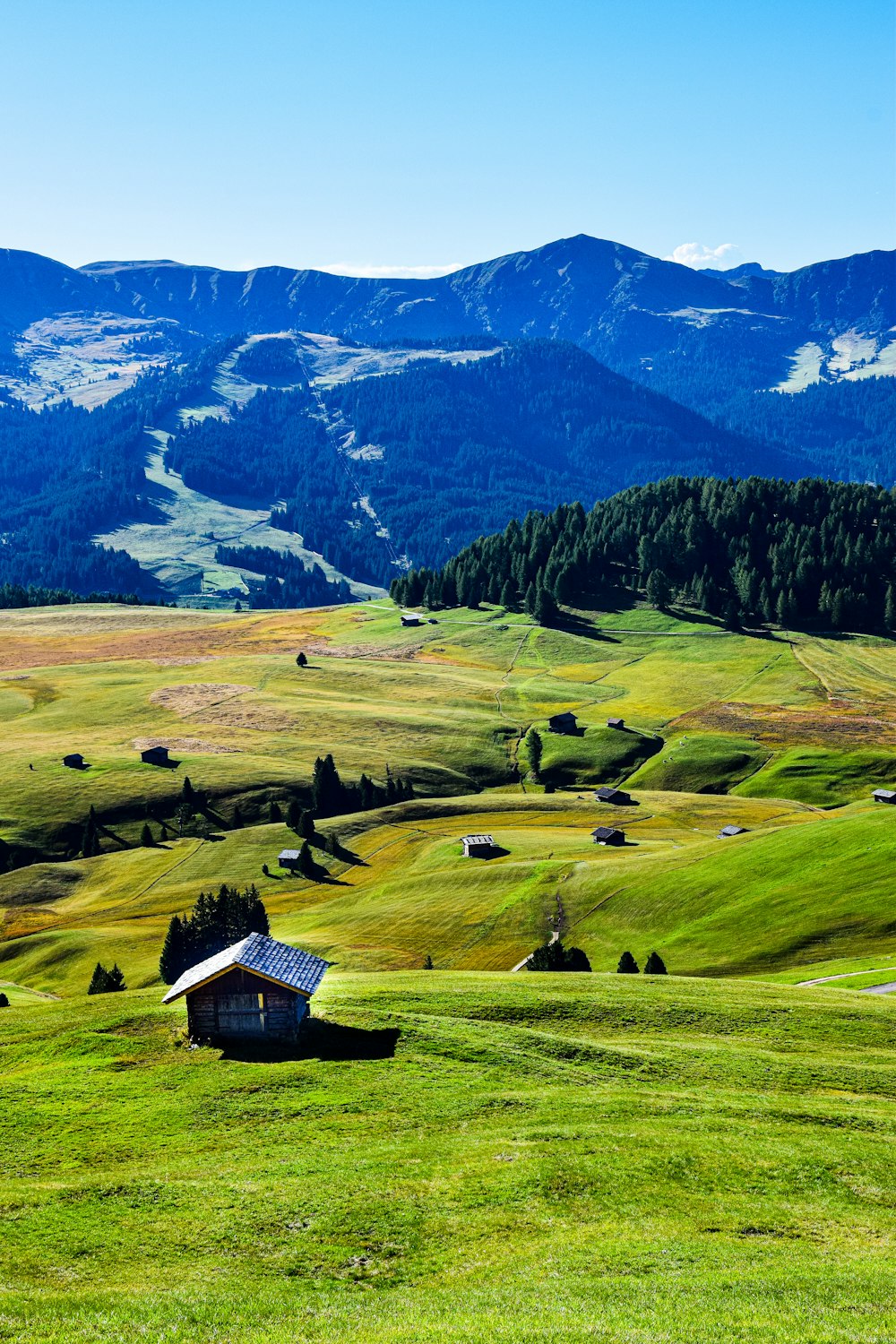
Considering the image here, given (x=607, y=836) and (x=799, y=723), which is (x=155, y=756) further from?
(x=799, y=723)

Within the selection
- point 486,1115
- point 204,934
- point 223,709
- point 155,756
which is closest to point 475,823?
point 155,756

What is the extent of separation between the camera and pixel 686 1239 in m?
28.2

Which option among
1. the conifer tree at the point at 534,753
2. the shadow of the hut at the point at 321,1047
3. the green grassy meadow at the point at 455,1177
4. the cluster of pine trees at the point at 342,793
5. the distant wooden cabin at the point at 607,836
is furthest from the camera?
the conifer tree at the point at 534,753

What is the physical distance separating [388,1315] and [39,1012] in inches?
1465

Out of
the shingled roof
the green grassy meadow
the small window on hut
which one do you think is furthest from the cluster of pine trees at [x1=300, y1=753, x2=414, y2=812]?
the small window on hut

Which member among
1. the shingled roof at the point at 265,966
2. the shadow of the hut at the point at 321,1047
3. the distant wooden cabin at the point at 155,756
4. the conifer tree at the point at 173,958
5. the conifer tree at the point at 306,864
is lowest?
the conifer tree at the point at 306,864

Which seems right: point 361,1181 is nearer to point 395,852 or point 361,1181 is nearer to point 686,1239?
point 686,1239

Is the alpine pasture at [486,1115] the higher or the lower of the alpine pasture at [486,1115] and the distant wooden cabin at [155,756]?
the higher

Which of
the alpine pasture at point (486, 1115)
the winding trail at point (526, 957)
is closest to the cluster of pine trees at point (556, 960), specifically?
the winding trail at point (526, 957)

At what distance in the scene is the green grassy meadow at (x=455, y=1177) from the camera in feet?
78.0

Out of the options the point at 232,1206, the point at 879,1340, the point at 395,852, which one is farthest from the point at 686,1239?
the point at 395,852

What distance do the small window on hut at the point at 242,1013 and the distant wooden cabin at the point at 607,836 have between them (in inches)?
3003

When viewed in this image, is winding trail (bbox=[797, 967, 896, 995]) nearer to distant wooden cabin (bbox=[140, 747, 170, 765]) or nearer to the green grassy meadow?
the green grassy meadow

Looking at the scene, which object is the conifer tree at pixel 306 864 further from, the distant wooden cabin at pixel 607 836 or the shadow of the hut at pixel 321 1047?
the shadow of the hut at pixel 321 1047
